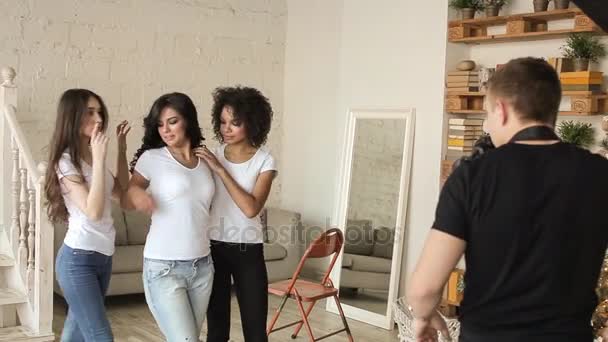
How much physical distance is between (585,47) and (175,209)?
123 inches

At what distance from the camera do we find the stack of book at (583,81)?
4750 mm

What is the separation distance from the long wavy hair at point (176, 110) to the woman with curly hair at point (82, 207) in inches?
8.1

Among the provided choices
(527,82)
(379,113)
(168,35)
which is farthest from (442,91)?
(527,82)

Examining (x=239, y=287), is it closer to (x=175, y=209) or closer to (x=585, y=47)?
(x=175, y=209)

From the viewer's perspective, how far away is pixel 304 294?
469 cm

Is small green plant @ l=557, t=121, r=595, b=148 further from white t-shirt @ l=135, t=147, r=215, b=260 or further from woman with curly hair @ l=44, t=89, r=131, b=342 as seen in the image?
woman with curly hair @ l=44, t=89, r=131, b=342

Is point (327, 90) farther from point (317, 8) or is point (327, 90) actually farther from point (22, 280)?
point (22, 280)

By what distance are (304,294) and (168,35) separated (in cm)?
310

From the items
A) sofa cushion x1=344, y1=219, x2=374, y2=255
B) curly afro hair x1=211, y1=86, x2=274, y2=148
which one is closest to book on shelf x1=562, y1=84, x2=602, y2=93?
sofa cushion x1=344, y1=219, x2=374, y2=255

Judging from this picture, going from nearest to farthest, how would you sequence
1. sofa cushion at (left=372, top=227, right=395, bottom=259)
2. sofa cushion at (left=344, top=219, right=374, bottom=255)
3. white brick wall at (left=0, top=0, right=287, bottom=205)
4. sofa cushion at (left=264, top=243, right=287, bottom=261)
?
sofa cushion at (left=372, top=227, right=395, bottom=259) → sofa cushion at (left=344, top=219, right=374, bottom=255) → white brick wall at (left=0, top=0, right=287, bottom=205) → sofa cushion at (left=264, top=243, right=287, bottom=261)

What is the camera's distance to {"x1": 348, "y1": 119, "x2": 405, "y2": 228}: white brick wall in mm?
5785

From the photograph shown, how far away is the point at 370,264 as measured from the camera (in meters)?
5.91

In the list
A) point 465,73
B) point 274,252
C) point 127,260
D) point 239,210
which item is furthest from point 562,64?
point 127,260

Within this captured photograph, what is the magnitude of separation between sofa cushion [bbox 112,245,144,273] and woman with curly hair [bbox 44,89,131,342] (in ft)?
8.74
